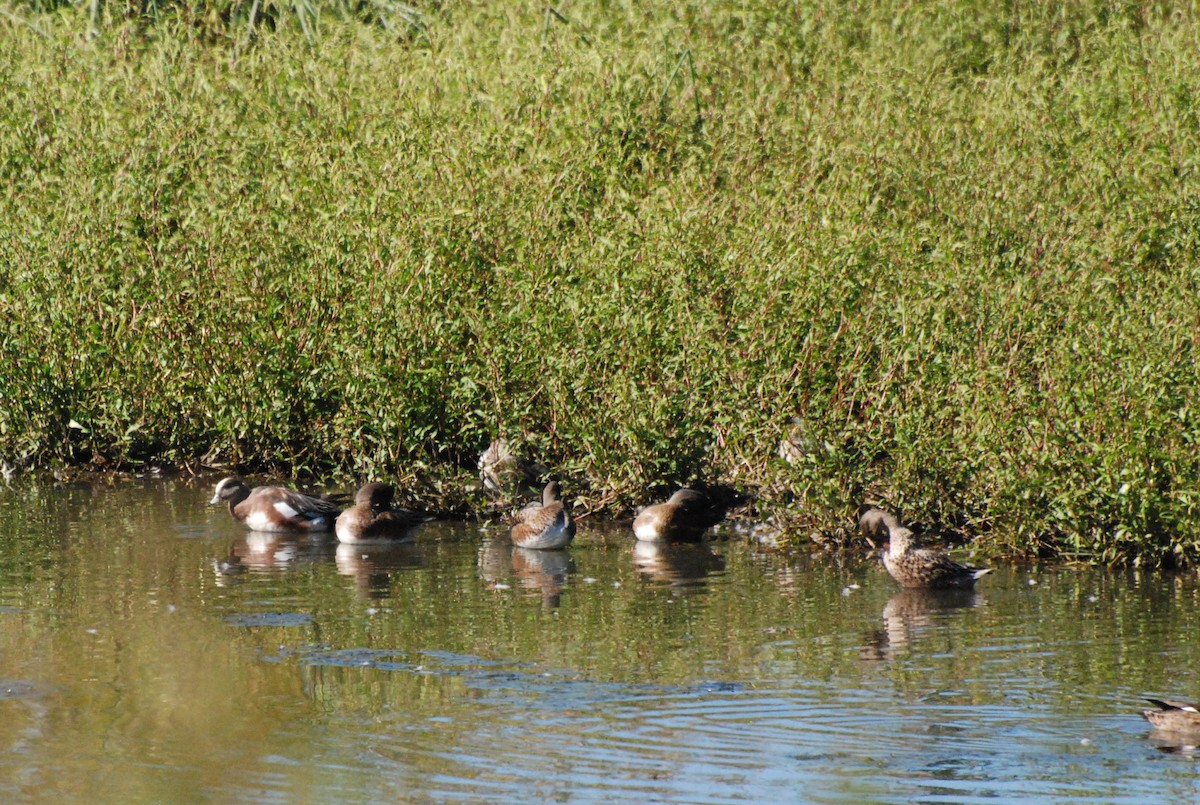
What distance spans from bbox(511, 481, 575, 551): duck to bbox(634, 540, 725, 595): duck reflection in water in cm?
47

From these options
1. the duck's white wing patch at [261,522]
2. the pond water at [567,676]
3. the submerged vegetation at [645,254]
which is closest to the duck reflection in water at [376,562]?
the pond water at [567,676]

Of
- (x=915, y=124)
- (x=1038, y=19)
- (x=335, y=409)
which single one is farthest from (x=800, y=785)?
(x=1038, y=19)

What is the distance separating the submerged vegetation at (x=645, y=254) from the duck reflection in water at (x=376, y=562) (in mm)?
1042

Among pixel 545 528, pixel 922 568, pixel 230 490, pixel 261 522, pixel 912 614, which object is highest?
pixel 230 490

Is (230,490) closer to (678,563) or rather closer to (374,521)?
(374,521)

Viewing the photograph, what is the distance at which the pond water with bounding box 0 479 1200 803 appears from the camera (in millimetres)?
6344

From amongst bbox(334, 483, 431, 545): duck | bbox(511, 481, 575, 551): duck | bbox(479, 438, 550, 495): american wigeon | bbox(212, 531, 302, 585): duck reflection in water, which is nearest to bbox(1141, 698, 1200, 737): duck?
bbox(511, 481, 575, 551): duck

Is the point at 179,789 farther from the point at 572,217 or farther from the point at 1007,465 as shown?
the point at 572,217

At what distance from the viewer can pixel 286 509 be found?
11.6m

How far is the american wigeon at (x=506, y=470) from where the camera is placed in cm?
1190

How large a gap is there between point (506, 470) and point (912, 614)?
364 cm

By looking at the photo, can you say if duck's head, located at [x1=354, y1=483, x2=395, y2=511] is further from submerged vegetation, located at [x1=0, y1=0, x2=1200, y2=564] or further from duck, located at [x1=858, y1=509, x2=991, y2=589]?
duck, located at [x1=858, y1=509, x2=991, y2=589]

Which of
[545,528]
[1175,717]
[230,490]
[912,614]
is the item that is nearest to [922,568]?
[912,614]

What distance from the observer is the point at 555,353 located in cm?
1204
